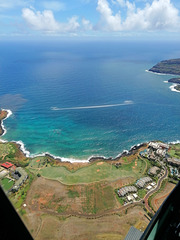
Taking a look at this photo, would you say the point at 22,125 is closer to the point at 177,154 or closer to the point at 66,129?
the point at 66,129

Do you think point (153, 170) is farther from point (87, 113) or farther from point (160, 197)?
point (87, 113)

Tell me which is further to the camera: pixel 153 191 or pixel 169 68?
pixel 169 68

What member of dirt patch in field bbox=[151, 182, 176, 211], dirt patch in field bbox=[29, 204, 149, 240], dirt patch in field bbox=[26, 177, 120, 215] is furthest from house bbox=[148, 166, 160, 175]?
dirt patch in field bbox=[29, 204, 149, 240]

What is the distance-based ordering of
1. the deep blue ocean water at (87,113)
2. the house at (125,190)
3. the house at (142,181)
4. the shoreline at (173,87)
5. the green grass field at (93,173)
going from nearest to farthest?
the house at (125,190) < the house at (142,181) < the green grass field at (93,173) < the deep blue ocean water at (87,113) < the shoreline at (173,87)

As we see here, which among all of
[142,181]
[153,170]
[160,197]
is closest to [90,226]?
[142,181]

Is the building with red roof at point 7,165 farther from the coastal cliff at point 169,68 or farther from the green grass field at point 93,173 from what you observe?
the coastal cliff at point 169,68

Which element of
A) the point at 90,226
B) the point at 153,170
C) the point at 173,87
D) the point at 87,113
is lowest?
the point at 90,226

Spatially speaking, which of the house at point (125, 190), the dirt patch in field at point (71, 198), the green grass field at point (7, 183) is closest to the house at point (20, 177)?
the green grass field at point (7, 183)

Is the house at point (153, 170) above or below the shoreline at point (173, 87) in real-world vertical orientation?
below
